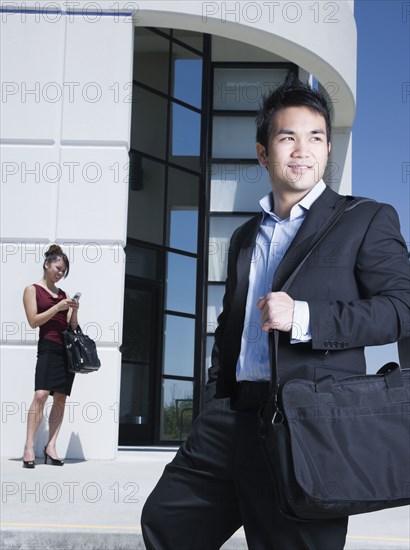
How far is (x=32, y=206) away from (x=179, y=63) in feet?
14.5

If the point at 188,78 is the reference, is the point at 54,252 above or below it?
below

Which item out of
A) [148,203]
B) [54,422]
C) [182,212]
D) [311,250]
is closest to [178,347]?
[182,212]

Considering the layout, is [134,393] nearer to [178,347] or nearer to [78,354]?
[178,347]

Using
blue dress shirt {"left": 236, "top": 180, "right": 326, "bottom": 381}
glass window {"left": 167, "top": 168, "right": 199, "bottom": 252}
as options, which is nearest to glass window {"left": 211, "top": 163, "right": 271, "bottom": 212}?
glass window {"left": 167, "top": 168, "right": 199, "bottom": 252}

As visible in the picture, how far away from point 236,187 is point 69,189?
415cm

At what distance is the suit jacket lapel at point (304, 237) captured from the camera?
2209 millimetres

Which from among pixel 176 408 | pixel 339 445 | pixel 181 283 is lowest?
pixel 176 408

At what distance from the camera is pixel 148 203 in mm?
11961

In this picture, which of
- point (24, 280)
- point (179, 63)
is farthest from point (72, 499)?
point (179, 63)

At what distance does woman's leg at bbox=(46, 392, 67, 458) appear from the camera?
7.67 m

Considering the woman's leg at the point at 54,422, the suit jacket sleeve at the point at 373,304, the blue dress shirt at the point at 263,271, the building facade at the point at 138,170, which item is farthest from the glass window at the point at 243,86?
the suit jacket sleeve at the point at 373,304

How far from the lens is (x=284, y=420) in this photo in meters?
1.99

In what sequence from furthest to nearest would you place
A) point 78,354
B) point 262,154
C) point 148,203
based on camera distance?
point 148,203
point 78,354
point 262,154

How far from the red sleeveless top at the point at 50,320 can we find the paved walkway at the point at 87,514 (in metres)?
1.17
